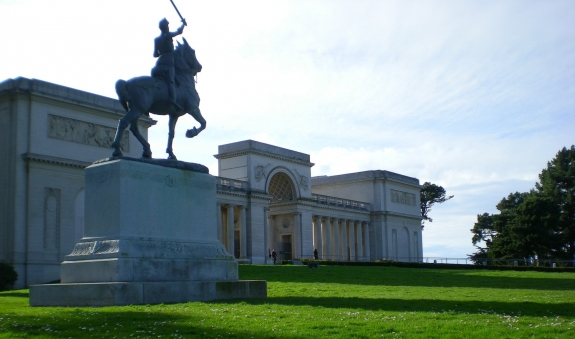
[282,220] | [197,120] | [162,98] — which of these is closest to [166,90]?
[162,98]

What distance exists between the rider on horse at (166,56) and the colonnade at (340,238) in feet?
196

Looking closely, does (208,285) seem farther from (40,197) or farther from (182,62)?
(40,197)

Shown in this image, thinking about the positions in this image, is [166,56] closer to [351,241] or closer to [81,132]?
[81,132]

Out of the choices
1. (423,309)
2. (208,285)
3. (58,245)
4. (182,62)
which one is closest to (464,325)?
(423,309)

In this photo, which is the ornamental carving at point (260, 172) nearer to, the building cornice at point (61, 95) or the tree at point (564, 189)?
the building cornice at point (61, 95)

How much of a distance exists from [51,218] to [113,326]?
36.0 meters

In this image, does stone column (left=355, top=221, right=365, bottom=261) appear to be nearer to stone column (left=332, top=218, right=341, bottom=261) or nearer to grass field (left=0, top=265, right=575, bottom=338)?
stone column (left=332, top=218, right=341, bottom=261)

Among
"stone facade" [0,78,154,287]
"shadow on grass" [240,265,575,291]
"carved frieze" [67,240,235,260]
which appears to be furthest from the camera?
"stone facade" [0,78,154,287]

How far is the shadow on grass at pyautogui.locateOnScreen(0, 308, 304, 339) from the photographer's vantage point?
31.0 ft

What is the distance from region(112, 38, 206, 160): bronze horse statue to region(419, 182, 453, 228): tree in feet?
321

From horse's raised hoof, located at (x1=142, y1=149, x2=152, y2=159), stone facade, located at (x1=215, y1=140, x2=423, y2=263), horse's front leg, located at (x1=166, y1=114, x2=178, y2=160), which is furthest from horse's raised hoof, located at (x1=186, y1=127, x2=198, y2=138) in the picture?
stone facade, located at (x1=215, y1=140, x2=423, y2=263)

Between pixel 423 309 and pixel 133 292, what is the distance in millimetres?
6006

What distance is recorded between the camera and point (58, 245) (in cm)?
4347

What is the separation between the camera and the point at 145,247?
14820mm
